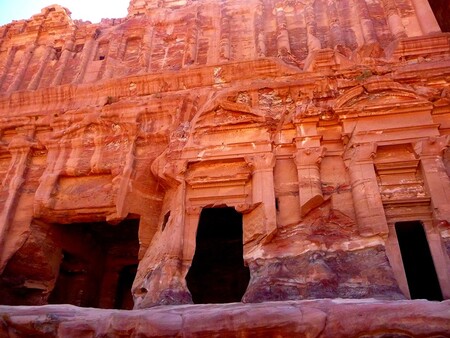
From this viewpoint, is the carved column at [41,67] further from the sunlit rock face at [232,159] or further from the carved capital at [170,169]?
the carved capital at [170,169]

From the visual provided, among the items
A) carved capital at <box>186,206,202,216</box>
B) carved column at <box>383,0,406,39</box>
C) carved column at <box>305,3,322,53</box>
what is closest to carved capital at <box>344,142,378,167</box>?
carved capital at <box>186,206,202,216</box>

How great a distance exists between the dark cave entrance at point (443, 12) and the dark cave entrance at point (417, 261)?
8.58 m

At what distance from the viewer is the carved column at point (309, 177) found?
7566mm

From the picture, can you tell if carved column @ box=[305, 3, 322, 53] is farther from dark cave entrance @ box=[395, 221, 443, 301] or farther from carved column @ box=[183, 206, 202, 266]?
carved column @ box=[183, 206, 202, 266]

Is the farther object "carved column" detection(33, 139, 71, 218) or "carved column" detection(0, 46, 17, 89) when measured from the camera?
"carved column" detection(0, 46, 17, 89)

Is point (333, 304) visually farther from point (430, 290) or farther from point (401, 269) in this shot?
point (430, 290)

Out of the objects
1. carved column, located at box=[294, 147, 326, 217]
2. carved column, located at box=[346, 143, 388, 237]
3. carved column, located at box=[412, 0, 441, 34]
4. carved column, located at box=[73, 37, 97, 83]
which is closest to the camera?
carved column, located at box=[346, 143, 388, 237]

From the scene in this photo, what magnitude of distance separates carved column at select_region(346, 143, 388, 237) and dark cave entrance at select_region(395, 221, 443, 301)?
0.81 m

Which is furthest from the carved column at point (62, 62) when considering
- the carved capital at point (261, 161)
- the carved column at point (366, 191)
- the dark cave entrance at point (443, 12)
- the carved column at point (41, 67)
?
the dark cave entrance at point (443, 12)

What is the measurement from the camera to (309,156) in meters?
8.17

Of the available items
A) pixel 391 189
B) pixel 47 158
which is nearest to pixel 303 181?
pixel 391 189

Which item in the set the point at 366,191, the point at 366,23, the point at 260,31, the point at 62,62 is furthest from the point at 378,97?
the point at 62,62

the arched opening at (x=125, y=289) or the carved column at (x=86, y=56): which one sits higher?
the carved column at (x=86, y=56)

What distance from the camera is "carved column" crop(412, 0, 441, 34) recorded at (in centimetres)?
988
